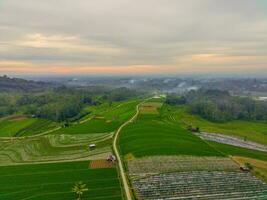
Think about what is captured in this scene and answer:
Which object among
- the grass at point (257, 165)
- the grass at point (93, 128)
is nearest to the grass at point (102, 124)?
the grass at point (93, 128)

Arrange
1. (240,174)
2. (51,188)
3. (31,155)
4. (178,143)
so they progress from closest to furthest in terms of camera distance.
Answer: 1. (51,188)
2. (240,174)
3. (31,155)
4. (178,143)

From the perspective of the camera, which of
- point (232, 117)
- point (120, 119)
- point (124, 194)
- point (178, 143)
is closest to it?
point (124, 194)

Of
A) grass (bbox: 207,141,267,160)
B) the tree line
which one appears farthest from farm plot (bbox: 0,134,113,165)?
the tree line

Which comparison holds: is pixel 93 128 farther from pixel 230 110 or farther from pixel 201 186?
pixel 230 110

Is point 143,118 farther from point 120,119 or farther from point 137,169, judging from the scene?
point 137,169

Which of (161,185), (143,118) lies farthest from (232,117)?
(161,185)

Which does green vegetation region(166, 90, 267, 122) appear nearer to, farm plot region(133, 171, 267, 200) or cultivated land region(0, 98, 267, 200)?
cultivated land region(0, 98, 267, 200)
